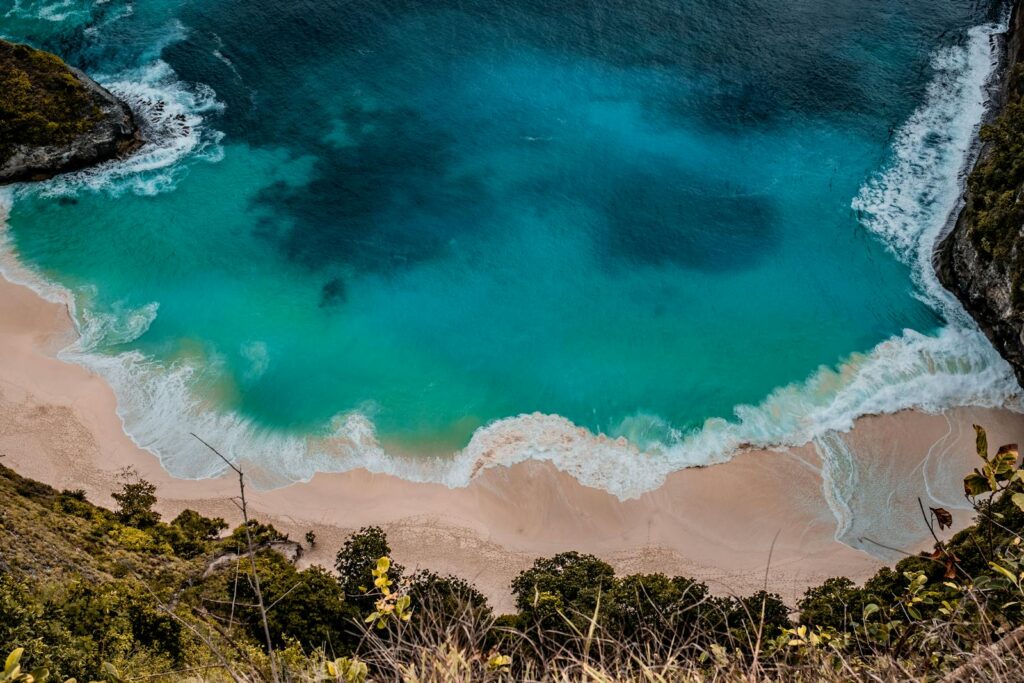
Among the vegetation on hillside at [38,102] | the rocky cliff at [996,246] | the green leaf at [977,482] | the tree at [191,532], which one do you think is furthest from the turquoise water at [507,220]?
the green leaf at [977,482]

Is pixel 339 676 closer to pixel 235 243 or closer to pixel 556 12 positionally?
pixel 235 243

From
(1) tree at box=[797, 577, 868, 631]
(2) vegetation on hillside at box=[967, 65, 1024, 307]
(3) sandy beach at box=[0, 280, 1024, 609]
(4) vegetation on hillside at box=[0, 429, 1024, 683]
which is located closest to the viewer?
(4) vegetation on hillside at box=[0, 429, 1024, 683]

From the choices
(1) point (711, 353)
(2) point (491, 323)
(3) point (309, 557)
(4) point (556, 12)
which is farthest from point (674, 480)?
(4) point (556, 12)

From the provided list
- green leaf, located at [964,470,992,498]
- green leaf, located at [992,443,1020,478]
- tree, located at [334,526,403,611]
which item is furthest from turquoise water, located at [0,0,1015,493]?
green leaf, located at [992,443,1020,478]

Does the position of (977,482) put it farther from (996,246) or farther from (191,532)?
(996,246)

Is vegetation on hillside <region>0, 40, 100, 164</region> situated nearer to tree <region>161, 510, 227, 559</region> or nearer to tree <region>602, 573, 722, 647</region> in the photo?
tree <region>161, 510, 227, 559</region>

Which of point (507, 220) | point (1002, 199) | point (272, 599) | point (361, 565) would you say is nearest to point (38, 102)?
point (507, 220)
